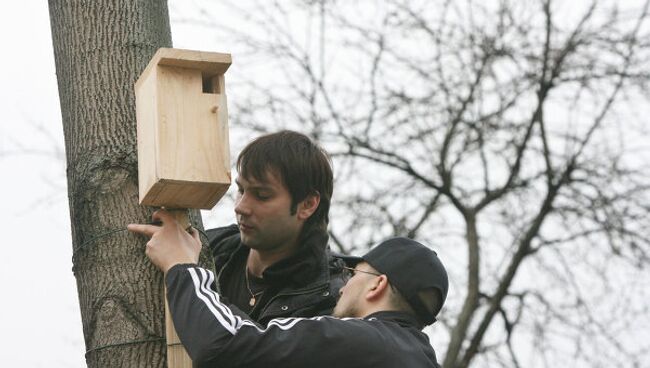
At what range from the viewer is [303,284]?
3.97 m

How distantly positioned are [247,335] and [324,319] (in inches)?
9.3

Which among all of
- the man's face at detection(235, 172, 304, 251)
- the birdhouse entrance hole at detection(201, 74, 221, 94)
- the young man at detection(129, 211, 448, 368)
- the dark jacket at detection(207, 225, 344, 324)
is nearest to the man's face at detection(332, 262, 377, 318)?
the young man at detection(129, 211, 448, 368)

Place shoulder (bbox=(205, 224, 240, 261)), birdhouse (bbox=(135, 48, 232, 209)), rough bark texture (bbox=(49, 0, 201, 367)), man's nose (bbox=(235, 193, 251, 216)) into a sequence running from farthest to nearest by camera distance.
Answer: shoulder (bbox=(205, 224, 240, 261))
man's nose (bbox=(235, 193, 251, 216))
rough bark texture (bbox=(49, 0, 201, 367))
birdhouse (bbox=(135, 48, 232, 209))

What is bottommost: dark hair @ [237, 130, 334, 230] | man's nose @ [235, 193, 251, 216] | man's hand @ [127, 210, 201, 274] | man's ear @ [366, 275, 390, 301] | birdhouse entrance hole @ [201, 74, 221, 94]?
man's ear @ [366, 275, 390, 301]

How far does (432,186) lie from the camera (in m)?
9.31

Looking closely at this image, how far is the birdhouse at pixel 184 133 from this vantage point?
11.3ft

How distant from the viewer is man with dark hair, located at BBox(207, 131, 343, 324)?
12.7 ft

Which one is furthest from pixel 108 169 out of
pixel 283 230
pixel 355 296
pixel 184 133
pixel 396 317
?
pixel 396 317

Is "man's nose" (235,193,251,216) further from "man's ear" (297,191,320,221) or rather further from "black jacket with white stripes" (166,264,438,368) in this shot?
"black jacket with white stripes" (166,264,438,368)

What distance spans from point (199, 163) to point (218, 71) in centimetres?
30

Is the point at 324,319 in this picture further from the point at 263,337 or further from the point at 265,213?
the point at 265,213

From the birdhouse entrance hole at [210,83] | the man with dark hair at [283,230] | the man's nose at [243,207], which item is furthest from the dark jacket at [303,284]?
the birdhouse entrance hole at [210,83]

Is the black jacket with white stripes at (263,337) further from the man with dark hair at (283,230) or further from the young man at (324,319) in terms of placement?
the man with dark hair at (283,230)

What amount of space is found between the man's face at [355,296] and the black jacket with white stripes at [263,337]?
0.20 m
